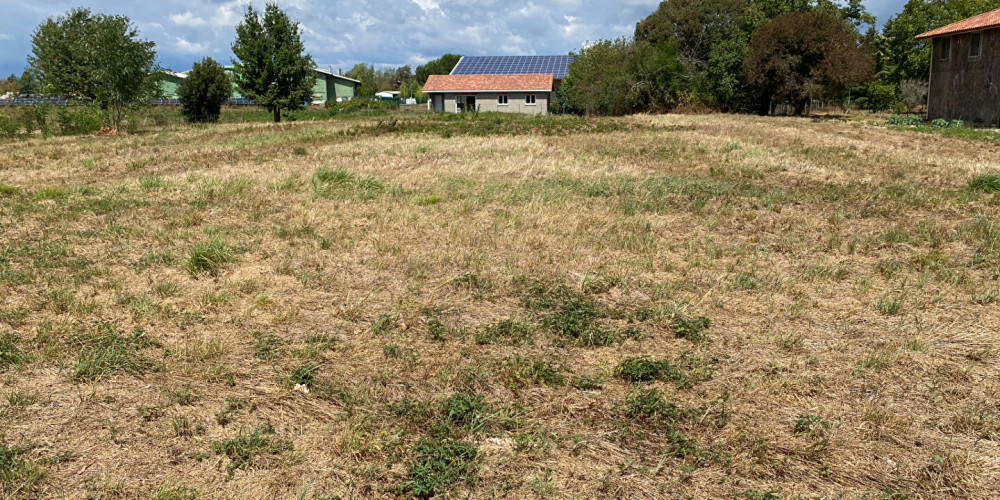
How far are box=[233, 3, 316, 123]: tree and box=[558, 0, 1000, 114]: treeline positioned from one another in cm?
1922

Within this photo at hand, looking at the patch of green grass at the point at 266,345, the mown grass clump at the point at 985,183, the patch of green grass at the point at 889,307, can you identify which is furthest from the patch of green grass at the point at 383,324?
the mown grass clump at the point at 985,183

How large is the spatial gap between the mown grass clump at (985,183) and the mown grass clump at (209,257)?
1263cm

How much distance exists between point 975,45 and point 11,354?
119 feet

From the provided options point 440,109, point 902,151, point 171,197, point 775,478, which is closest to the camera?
point 775,478

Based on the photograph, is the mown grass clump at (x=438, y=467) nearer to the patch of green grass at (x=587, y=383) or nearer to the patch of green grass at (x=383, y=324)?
the patch of green grass at (x=587, y=383)

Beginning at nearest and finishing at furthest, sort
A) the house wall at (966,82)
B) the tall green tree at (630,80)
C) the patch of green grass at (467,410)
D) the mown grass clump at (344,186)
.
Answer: the patch of green grass at (467,410) → the mown grass clump at (344,186) → the house wall at (966,82) → the tall green tree at (630,80)

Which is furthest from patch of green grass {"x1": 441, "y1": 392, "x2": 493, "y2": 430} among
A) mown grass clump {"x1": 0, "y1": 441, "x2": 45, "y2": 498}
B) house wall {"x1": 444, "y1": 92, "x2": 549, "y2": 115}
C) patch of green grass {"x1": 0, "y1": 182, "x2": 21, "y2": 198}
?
house wall {"x1": 444, "y1": 92, "x2": 549, "y2": 115}

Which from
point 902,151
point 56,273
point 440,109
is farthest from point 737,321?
point 440,109

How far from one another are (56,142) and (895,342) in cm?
2716

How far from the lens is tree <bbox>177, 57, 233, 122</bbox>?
3869cm

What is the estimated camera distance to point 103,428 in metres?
Result: 3.79

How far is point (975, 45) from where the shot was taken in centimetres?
2812

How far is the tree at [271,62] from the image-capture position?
36875 mm

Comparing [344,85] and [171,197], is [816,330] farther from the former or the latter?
[344,85]
